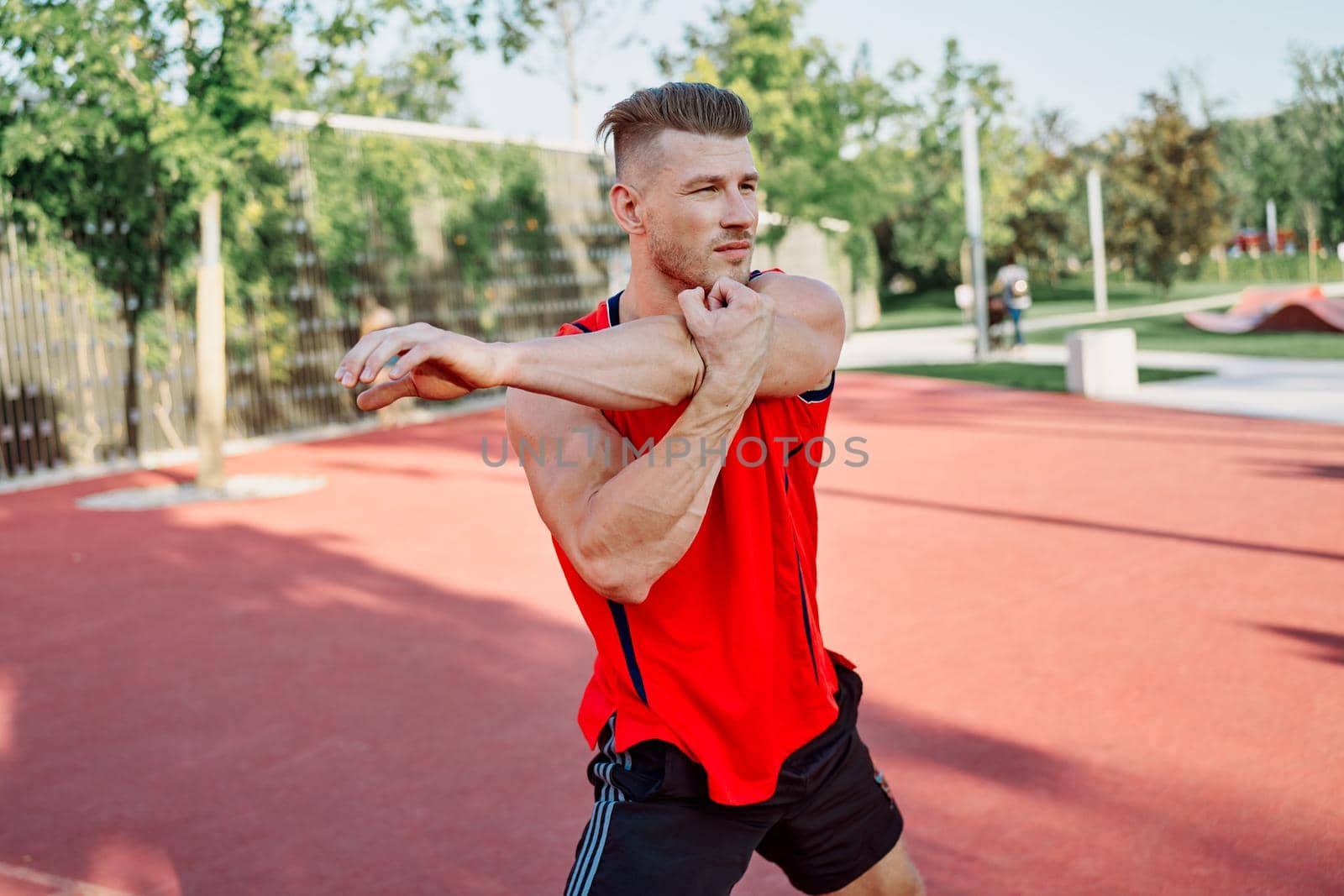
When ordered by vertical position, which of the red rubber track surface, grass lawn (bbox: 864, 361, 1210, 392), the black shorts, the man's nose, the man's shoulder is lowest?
the red rubber track surface

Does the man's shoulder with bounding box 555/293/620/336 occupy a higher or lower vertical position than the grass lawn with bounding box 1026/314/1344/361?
higher

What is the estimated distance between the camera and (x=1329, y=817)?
4082mm

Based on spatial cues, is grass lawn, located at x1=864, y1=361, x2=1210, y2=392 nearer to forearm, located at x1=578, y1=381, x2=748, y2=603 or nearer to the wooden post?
the wooden post

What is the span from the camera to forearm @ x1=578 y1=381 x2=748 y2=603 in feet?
6.80

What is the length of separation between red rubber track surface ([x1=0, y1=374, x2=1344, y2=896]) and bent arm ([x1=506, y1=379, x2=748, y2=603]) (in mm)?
2119

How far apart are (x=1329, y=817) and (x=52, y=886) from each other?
4016 millimetres

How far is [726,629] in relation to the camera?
230 centimetres

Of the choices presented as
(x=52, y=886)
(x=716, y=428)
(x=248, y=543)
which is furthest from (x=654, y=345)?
(x=248, y=543)

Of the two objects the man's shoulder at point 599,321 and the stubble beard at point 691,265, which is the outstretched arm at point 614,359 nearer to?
the stubble beard at point 691,265

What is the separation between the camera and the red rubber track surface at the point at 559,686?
4113mm

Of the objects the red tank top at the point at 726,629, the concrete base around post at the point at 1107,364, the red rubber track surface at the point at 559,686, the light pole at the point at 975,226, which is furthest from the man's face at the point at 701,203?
the light pole at the point at 975,226

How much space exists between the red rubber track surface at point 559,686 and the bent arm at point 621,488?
2.12m

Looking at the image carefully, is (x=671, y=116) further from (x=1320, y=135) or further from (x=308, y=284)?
(x=1320, y=135)

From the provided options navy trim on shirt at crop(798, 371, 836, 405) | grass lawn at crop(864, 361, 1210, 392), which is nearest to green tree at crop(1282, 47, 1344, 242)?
grass lawn at crop(864, 361, 1210, 392)
